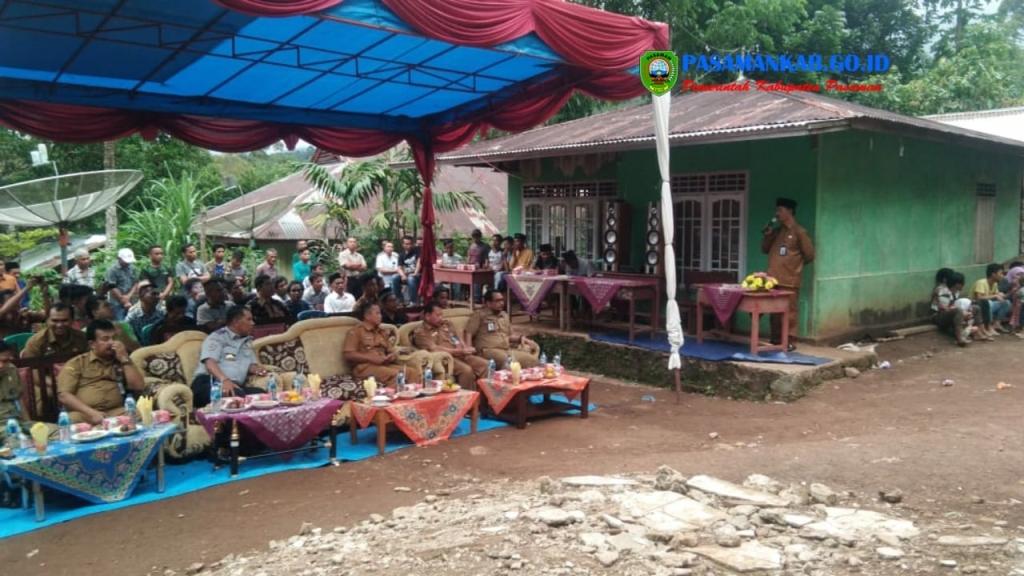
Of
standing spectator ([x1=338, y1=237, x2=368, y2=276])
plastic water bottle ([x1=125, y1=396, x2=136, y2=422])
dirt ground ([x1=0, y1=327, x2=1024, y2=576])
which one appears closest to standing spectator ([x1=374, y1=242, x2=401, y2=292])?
standing spectator ([x1=338, y1=237, x2=368, y2=276])

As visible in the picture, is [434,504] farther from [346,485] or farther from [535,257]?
[535,257]

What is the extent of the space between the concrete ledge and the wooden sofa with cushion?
5.52 meters

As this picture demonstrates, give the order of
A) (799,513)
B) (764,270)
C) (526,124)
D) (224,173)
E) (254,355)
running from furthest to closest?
(224,173), (764,270), (526,124), (254,355), (799,513)

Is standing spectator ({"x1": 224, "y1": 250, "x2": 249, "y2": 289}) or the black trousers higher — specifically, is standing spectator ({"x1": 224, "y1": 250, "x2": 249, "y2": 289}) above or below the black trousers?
above

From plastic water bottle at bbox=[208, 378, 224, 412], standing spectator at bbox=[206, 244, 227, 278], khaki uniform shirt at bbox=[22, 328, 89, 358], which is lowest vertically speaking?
plastic water bottle at bbox=[208, 378, 224, 412]

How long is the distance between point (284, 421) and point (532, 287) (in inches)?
232

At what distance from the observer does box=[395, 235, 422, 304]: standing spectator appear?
43.4 feet

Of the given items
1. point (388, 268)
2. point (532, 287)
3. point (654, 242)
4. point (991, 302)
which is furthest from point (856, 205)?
point (388, 268)

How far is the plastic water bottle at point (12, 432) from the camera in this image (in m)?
4.93

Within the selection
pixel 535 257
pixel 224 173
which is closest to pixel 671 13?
pixel 535 257

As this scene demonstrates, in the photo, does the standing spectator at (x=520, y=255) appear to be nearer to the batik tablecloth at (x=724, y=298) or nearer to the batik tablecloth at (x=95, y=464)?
the batik tablecloth at (x=724, y=298)

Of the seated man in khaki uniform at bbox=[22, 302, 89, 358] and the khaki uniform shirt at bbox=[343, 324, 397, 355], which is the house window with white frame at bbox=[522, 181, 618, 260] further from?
the seated man in khaki uniform at bbox=[22, 302, 89, 358]

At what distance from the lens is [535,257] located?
13875 millimetres

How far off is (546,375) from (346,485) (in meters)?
2.60
